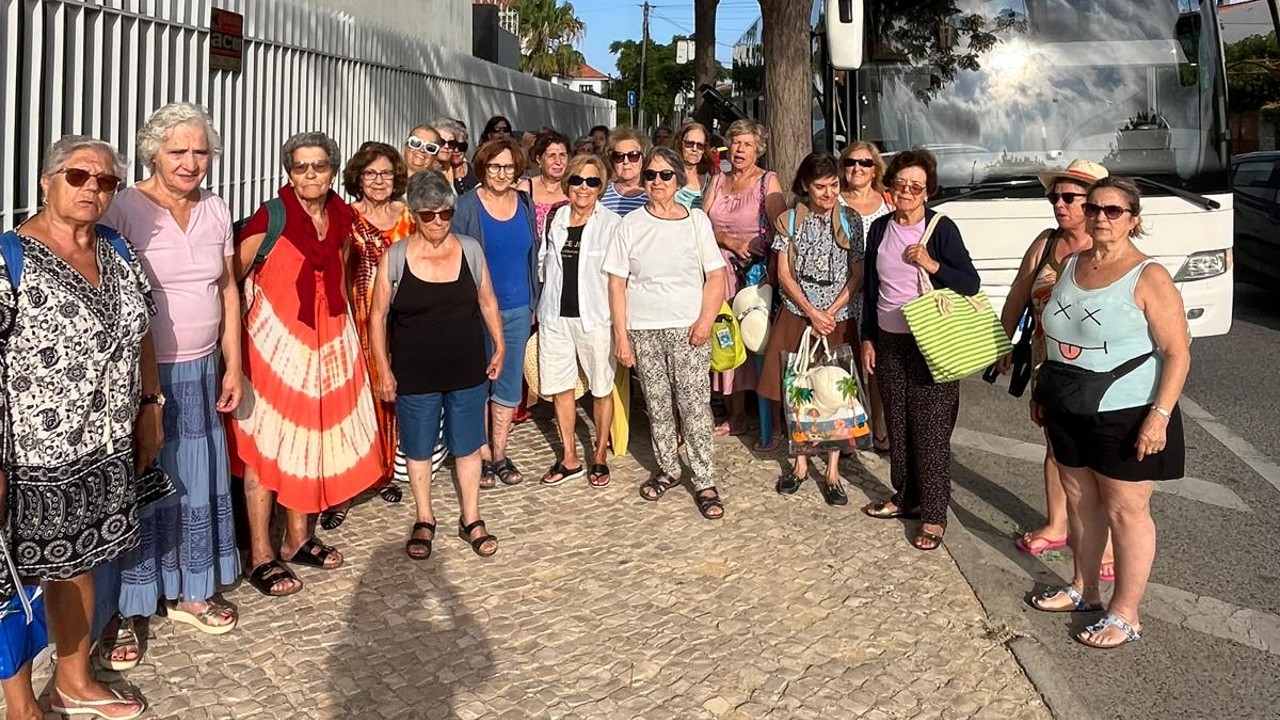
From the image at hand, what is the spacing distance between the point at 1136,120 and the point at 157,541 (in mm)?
6999

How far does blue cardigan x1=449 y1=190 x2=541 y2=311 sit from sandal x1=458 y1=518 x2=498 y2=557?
1402mm

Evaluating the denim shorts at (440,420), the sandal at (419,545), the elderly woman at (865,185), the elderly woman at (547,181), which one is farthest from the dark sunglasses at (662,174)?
the sandal at (419,545)

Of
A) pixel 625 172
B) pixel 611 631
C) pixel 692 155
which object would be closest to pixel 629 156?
pixel 625 172

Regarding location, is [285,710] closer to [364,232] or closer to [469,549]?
[469,549]

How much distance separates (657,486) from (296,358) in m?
2.21

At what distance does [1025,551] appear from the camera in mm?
5305

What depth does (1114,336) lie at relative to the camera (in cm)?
404

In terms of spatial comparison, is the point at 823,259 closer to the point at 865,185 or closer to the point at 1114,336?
the point at 865,185

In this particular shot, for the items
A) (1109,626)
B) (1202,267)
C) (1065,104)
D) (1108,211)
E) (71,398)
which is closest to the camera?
(71,398)

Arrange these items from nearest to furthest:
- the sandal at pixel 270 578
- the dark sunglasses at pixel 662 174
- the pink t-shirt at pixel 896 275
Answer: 1. the sandal at pixel 270 578
2. the pink t-shirt at pixel 896 275
3. the dark sunglasses at pixel 662 174

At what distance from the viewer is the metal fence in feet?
14.9

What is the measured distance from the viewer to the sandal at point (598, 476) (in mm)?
6238

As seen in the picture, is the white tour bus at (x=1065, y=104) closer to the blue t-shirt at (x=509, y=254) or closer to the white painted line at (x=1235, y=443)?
the white painted line at (x=1235, y=443)

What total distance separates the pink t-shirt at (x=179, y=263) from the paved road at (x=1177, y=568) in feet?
11.2
